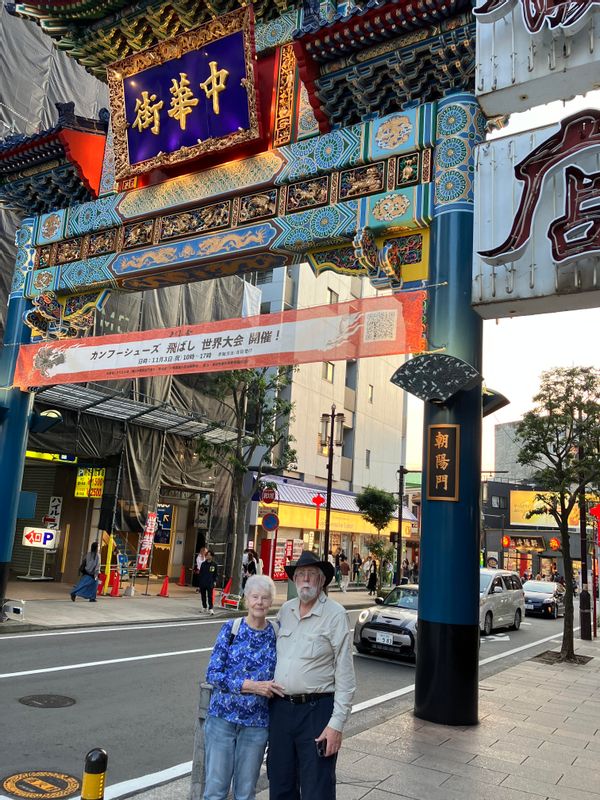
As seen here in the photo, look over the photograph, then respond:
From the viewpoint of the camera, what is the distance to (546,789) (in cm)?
568

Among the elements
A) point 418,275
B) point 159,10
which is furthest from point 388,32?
point 159,10

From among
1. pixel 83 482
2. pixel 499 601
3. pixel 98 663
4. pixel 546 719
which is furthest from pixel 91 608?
pixel 546 719

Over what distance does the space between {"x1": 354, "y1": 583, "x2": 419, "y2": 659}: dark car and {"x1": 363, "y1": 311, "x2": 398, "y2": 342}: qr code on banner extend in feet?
19.8

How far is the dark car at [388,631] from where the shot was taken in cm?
1295

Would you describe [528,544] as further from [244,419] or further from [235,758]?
[235,758]

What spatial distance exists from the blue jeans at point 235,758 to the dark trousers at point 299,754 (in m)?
0.09

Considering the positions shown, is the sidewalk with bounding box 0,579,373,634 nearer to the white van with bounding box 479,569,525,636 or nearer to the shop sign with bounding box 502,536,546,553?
the white van with bounding box 479,569,525,636

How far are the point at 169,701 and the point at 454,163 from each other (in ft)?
25.3

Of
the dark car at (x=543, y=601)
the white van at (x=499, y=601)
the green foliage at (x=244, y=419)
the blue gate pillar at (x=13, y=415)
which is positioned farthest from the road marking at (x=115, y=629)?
the dark car at (x=543, y=601)

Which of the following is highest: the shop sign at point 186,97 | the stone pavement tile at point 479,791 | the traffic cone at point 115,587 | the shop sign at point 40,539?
the shop sign at point 186,97

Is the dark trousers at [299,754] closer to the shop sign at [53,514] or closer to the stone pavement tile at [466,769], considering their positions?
the stone pavement tile at [466,769]

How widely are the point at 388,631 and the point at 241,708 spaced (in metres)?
9.91

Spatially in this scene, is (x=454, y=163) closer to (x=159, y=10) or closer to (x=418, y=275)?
(x=418, y=275)

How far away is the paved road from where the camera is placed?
20.4ft
